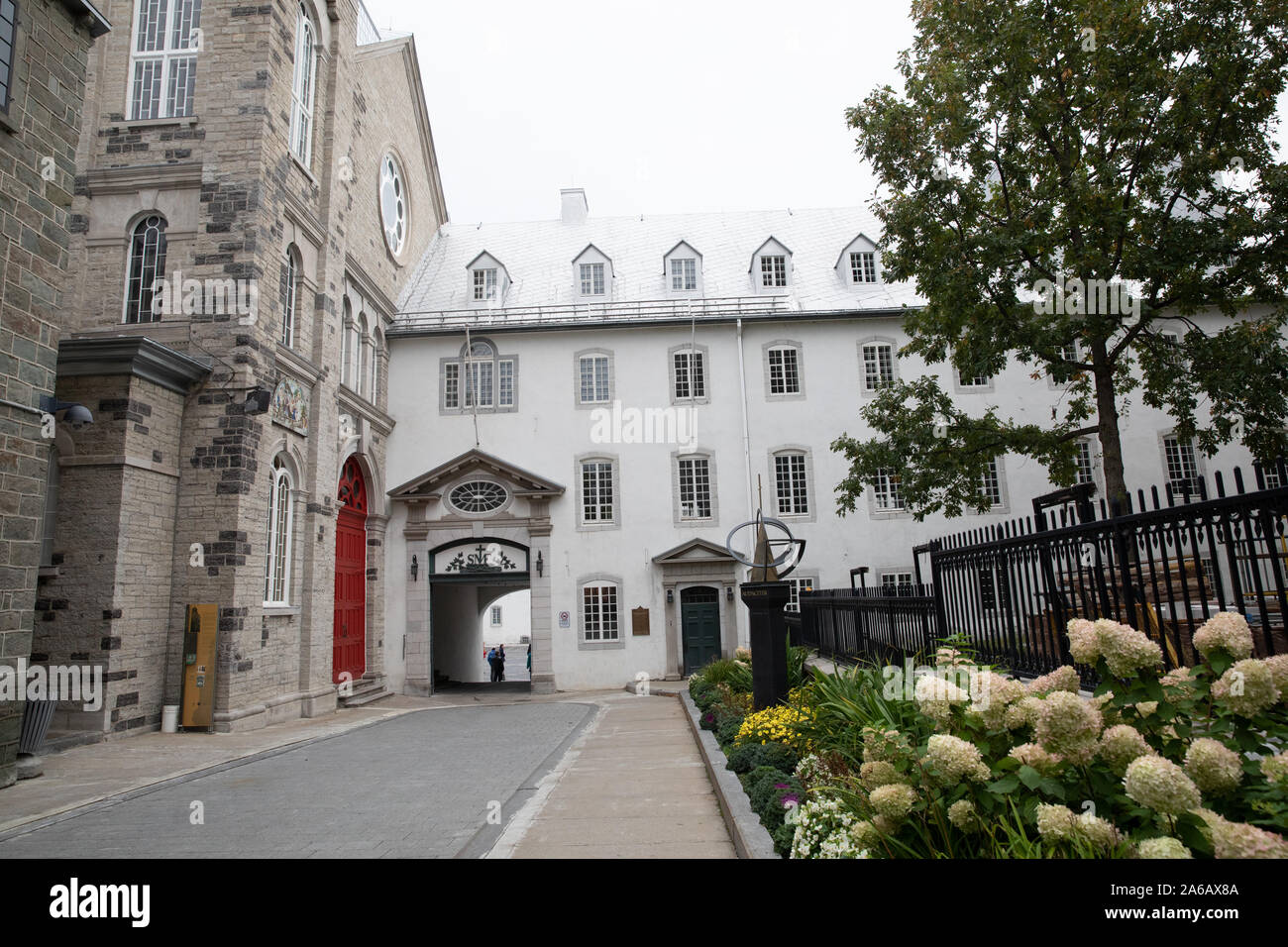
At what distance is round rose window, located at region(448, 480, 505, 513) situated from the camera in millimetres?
24297

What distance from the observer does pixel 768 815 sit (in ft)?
17.9

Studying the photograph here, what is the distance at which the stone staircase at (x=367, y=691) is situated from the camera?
784 inches

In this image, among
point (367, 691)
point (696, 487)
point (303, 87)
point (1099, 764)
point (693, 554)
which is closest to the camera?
point (1099, 764)

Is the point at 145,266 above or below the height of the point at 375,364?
below

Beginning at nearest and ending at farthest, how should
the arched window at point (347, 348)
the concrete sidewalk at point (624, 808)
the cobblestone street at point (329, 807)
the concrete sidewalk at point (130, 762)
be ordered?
the concrete sidewalk at point (624, 808), the cobblestone street at point (329, 807), the concrete sidewalk at point (130, 762), the arched window at point (347, 348)

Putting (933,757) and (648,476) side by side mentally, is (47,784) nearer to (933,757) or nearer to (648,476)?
(933,757)

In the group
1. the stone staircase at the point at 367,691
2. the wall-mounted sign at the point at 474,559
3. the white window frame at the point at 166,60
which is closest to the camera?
the white window frame at the point at 166,60

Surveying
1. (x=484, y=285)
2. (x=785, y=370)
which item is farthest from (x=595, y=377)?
(x=785, y=370)

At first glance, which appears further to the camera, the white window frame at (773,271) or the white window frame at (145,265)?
the white window frame at (773,271)

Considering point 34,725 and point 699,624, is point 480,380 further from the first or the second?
point 34,725

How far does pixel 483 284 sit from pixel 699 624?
13.8 meters

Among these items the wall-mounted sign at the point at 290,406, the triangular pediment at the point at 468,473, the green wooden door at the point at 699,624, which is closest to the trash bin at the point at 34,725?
the wall-mounted sign at the point at 290,406

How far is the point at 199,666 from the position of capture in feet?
46.0

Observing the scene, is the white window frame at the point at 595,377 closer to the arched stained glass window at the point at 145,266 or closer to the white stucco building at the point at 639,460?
the white stucco building at the point at 639,460
